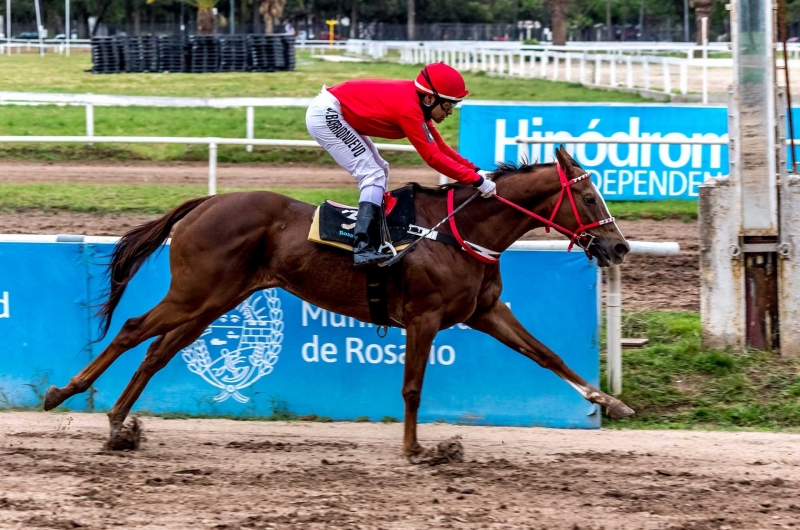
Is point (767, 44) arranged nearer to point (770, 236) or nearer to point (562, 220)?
point (770, 236)

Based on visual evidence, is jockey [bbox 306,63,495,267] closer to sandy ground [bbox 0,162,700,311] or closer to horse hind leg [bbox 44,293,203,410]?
horse hind leg [bbox 44,293,203,410]

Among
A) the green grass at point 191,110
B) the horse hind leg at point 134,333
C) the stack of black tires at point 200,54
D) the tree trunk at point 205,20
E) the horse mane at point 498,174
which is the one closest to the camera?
the horse hind leg at point 134,333

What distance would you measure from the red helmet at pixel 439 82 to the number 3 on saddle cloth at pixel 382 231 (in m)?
0.60

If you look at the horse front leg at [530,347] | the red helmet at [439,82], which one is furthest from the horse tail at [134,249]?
the horse front leg at [530,347]

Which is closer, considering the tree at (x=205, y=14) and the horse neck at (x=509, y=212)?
the horse neck at (x=509, y=212)

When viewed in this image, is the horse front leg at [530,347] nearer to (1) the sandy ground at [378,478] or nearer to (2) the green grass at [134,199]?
(1) the sandy ground at [378,478]

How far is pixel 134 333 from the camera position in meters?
5.71

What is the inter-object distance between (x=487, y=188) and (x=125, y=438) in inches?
92.5

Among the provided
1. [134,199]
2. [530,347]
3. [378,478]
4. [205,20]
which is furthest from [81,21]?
[378,478]

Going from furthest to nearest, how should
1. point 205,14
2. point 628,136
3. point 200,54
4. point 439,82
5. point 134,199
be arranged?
point 205,14, point 200,54, point 134,199, point 628,136, point 439,82

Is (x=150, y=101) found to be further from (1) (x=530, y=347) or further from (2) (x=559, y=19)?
(2) (x=559, y=19)

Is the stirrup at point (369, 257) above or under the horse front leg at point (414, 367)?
above

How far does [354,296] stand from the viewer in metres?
5.77

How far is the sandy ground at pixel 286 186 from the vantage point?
8.92 metres
